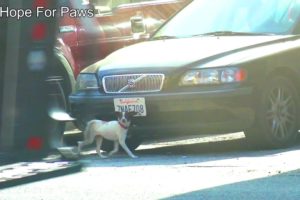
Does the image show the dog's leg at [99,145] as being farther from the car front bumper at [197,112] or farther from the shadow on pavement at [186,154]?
the car front bumper at [197,112]

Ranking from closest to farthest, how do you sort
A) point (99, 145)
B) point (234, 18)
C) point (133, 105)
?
1. point (133, 105)
2. point (99, 145)
3. point (234, 18)

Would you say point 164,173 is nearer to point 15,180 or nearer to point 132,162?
point 132,162

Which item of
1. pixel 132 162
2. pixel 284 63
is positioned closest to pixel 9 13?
pixel 132 162

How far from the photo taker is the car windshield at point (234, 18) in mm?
8906

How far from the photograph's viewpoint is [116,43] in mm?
10516

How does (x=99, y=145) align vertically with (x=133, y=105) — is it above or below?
below

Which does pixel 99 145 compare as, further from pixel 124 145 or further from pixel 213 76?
pixel 213 76

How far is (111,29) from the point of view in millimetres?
10469

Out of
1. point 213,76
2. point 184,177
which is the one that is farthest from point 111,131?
point 184,177

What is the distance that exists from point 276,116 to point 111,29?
3115mm

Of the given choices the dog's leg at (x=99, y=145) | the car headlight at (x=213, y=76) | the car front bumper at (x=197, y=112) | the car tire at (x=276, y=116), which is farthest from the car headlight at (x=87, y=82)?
the car tire at (x=276, y=116)

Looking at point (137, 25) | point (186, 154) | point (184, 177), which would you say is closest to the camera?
point (184, 177)

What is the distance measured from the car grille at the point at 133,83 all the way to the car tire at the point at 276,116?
1.04 metres

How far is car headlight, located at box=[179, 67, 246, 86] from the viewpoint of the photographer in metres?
7.84
